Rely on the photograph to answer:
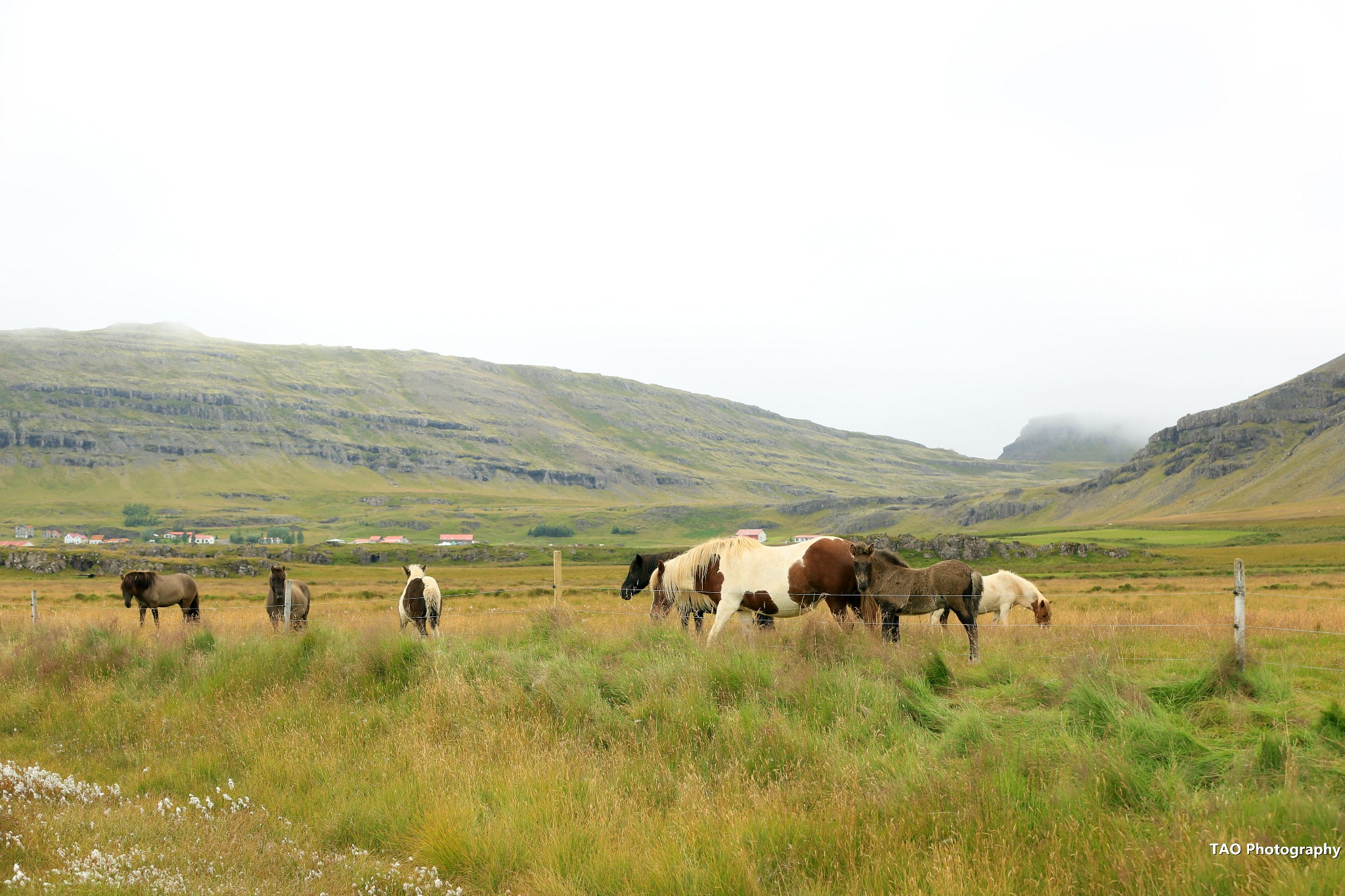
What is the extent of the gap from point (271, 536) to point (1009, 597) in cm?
19116

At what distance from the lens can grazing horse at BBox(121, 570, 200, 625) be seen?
21078 mm

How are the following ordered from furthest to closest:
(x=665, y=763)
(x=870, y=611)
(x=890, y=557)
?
(x=890, y=557)
(x=870, y=611)
(x=665, y=763)

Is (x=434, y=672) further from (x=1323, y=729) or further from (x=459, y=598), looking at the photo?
(x=459, y=598)

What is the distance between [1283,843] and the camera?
4.68 metres

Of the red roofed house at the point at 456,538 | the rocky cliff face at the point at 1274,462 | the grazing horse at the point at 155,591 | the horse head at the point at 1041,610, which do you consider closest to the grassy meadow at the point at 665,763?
the horse head at the point at 1041,610

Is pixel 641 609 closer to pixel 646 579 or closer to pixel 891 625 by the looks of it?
pixel 646 579

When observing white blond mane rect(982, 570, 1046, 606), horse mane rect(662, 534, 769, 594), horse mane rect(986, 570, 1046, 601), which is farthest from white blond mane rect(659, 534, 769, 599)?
horse mane rect(986, 570, 1046, 601)

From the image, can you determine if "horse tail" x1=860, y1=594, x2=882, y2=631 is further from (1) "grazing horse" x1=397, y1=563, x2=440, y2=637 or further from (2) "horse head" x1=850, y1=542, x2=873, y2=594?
(1) "grazing horse" x1=397, y1=563, x2=440, y2=637

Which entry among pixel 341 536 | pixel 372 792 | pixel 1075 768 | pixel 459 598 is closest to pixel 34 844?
pixel 372 792

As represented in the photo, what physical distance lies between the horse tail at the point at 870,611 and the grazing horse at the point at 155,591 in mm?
17409

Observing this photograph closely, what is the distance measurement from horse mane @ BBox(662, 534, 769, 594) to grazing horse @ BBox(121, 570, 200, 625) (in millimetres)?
13974

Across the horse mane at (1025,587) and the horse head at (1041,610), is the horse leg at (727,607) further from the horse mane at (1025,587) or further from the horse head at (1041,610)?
the horse head at (1041,610)

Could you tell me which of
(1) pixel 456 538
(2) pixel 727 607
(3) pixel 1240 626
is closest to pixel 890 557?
(2) pixel 727 607

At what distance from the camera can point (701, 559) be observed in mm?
13852
